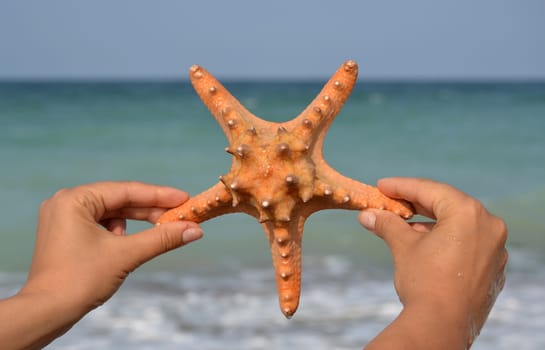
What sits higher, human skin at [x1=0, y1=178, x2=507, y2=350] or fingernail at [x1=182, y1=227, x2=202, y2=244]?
fingernail at [x1=182, y1=227, x2=202, y2=244]

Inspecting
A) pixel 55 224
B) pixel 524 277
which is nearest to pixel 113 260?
pixel 55 224

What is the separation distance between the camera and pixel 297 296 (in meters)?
2.14

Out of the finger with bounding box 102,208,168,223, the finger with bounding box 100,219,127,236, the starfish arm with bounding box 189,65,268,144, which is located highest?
the starfish arm with bounding box 189,65,268,144

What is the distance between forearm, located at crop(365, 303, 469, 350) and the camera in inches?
57.2

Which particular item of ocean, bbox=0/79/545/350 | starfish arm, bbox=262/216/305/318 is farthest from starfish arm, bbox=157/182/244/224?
ocean, bbox=0/79/545/350

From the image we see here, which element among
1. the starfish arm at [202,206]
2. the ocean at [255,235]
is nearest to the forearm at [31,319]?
the starfish arm at [202,206]

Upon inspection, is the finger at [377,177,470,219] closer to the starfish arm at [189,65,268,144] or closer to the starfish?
the starfish

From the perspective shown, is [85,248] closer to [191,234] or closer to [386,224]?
[191,234]

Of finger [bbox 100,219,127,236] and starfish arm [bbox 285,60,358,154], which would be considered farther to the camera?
finger [bbox 100,219,127,236]

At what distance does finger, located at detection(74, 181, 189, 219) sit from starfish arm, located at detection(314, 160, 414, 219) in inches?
20.3

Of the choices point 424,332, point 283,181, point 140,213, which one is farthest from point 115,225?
point 424,332

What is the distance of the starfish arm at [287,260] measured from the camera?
2.09 meters

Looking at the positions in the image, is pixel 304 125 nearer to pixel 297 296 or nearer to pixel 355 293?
pixel 297 296

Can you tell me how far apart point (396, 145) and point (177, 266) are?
887cm
